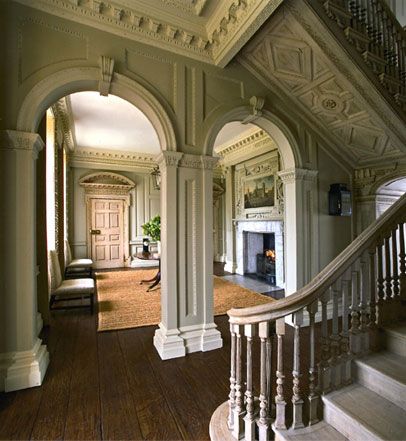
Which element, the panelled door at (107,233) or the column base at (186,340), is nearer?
the column base at (186,340)

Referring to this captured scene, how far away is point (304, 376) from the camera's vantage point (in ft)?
7.73

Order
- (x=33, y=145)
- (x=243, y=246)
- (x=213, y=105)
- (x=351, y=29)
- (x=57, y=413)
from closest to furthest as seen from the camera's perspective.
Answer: (x=57, y=413) → (x=33, y=145) → (x=351, y=29) → (x=213, y=105) → (x=243, y=246)

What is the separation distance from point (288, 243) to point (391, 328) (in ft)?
6.23

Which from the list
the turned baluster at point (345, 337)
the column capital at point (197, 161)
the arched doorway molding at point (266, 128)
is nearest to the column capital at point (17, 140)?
the column capital at point (197, 161)

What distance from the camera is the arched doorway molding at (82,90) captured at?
234cm

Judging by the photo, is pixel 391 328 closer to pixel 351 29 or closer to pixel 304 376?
pixel 304 376

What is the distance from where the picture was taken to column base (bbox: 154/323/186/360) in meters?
2.72

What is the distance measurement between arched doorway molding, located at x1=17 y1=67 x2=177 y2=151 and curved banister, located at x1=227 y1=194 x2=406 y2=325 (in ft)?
6.64

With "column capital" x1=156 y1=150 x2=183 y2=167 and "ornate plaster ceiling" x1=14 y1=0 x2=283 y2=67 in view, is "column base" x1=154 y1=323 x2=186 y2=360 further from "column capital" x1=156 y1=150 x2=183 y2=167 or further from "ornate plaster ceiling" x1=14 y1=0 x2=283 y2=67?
"ornate plaster ceiling" x1=14 y1=0 x2=283 y2=67

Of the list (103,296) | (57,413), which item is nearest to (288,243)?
(57,413)

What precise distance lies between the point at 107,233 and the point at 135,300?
3842 mm

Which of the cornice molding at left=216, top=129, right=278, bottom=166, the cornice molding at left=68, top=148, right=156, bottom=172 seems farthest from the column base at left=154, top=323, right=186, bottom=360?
the cornice molding at left=68, top=148, right=156, bottom=172

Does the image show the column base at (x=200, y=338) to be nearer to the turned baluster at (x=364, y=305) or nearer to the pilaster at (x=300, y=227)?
the pilaster at (x=300, y=227)

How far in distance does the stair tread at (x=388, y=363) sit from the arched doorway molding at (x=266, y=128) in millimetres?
2451
